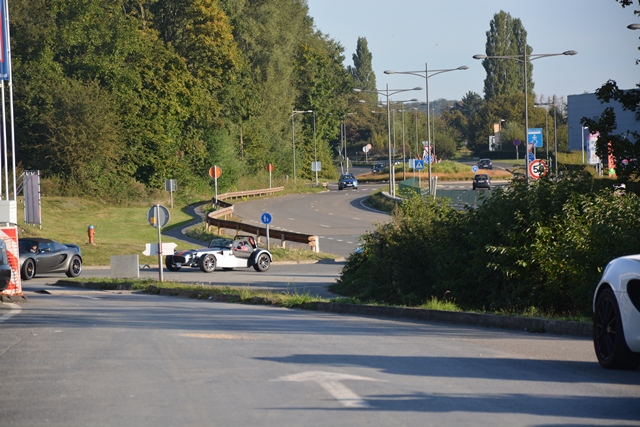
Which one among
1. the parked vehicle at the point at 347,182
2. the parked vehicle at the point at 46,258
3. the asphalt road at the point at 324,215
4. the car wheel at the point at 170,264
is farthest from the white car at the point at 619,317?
the parked vehicle at the point at 347,182

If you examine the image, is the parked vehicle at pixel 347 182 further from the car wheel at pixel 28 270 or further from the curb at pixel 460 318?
the curb at pixel 460 318

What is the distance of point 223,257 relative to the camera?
35250 mm

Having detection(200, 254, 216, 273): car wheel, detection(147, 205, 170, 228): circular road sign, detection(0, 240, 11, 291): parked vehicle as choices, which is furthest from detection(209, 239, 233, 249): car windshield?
detection(0, 240, 11, 291): parked vehicle

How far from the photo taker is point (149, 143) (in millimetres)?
77625

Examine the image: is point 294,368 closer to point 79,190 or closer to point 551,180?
point 551,180

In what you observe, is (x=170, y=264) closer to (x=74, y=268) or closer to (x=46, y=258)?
(x=74, y=268)

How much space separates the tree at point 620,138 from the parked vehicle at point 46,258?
20.5 meters

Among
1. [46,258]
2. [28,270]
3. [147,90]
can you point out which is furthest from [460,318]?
[147,90]

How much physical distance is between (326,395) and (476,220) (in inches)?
456

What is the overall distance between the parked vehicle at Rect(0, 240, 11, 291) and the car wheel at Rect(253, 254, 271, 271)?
15.0 metres

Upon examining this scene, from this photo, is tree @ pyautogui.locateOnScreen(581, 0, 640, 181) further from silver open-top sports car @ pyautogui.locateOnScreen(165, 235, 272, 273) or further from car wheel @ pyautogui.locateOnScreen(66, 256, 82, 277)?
car wheel @ pyautogui.locateOnScreen(66, 256, 82, 277)

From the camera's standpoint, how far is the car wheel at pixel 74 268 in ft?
107

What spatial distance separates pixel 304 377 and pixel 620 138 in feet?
33.4

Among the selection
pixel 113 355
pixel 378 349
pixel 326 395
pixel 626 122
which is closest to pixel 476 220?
pixel 378 349
